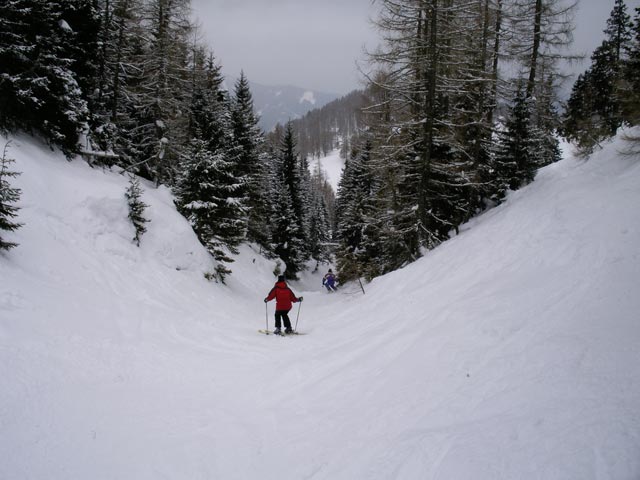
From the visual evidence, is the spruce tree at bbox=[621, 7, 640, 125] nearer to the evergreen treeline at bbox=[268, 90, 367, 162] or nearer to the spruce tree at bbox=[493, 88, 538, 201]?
the spruce tree at bbox=[493, 88, 538, 201]

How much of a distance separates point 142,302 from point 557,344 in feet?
31.2

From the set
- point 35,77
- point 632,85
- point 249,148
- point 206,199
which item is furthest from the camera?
point 249,148

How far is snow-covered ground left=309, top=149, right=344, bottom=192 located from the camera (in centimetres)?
11156

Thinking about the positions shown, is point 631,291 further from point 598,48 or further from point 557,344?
point 598,48

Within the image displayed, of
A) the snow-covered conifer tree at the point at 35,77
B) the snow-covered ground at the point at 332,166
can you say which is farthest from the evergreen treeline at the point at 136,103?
the snow-covered ground at the point at 332,166

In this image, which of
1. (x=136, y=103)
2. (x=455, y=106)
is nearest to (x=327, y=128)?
(x=136, y=103)

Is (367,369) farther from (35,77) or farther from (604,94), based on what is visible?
(604,94)

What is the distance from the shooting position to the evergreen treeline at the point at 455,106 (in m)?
12.4

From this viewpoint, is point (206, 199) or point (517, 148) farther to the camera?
point (206, 199)

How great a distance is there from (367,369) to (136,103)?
83.7 ft

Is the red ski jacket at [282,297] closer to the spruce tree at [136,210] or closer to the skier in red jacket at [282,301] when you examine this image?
the skier in red jacket at [282,301]

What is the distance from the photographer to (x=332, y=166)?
123125 mm

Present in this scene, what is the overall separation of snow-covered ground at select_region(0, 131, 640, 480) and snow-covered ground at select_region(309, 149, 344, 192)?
101 meters

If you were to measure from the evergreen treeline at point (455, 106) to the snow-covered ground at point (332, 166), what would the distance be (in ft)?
305
